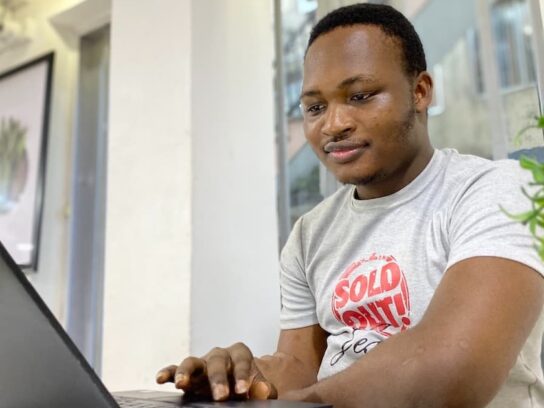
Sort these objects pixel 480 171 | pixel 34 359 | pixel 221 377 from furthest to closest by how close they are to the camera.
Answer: pixel 480 171, pixel 221 377, pixel 34 359

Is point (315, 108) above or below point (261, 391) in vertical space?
above

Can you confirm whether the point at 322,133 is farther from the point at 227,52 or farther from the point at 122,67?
the point at 122,67

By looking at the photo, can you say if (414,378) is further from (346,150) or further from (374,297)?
(346,150)

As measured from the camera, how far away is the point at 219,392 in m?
0.61

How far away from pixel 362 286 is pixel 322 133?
0.23 metres

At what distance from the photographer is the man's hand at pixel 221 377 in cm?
62

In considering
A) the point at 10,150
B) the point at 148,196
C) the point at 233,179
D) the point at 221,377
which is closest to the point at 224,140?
the point at 233,179

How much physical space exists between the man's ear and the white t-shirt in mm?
77

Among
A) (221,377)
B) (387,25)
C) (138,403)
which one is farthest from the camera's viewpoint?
(387,25)

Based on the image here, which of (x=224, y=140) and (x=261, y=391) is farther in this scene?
(x=224, y=140)

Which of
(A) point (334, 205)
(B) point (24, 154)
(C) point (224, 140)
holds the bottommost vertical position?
(A) point (334, 205)

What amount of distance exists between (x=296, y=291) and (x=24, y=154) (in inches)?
60.7

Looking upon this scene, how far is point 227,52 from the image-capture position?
1522 millimetres

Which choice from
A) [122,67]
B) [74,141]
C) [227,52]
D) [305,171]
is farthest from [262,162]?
[74,141]
